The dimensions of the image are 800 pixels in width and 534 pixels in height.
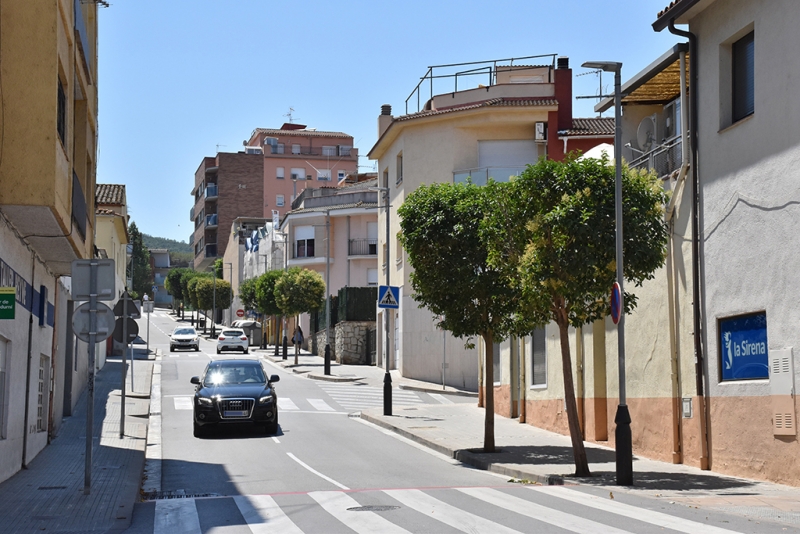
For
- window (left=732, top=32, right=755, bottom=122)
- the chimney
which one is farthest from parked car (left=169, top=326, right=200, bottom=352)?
window (left=732, top=32, right=755, bottom=122)

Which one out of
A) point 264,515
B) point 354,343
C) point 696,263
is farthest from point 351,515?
point 354,343

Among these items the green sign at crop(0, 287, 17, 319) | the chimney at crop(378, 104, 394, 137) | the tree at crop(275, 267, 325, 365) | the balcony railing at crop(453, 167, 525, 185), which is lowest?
the green sign at crop(0, 287, 17, 319)

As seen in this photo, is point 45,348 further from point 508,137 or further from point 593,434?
point 508,137

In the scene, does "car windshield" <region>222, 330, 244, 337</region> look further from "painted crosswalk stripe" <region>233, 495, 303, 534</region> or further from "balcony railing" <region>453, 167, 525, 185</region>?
"painted crosswalk stripe" <region>233, 495, 303, 534</region>

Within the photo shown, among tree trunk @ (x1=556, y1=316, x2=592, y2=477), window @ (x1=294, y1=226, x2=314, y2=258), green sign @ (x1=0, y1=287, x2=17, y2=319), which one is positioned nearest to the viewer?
green sign @ (x1=0, y1=287, x2=17, y2=319)

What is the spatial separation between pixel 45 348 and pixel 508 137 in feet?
79.0

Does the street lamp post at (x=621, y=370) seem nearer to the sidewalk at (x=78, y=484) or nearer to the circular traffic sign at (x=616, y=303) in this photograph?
the circular traffic sign at (x=616, y=303)

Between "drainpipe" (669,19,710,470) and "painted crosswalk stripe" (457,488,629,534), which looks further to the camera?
"drainpipe" (669,19,710,470)

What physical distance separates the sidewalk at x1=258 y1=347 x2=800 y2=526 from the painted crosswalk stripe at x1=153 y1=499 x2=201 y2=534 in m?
5.50

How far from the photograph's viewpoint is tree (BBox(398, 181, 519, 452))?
18469 millimetres

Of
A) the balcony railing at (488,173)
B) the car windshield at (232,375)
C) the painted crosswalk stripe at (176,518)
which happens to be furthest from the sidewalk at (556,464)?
the balcony railing at (488,173)

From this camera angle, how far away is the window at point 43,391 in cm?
1906

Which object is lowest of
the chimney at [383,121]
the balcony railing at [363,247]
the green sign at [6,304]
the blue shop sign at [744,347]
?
the blue shop sign at [744,347]

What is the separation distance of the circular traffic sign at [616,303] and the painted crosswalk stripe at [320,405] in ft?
53.6
